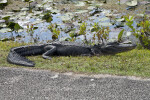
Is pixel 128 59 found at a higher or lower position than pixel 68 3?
lower

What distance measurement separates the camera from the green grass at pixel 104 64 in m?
4.93

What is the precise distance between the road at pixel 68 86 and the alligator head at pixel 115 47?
211cm

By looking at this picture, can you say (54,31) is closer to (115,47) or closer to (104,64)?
(115,47)

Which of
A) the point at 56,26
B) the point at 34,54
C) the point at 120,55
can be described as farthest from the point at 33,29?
the point at 120,55

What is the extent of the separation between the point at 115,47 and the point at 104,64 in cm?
138

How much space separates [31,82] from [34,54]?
218 cm

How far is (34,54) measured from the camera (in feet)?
21.5

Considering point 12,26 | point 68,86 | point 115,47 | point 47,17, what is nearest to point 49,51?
point 115,47

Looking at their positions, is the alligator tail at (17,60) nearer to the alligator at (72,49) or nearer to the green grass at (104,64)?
the green grass at (104,64)

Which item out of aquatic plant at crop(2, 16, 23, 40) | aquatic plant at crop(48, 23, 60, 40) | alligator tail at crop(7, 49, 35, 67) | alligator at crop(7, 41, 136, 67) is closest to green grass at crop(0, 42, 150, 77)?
alligator tail at crop(7, 49, 35, 67)

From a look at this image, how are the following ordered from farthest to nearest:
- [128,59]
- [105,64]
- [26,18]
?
[26,18] → [128,59] → [105,64]

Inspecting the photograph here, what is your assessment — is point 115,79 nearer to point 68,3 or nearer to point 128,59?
point 128,59

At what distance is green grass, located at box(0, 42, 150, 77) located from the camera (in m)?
4.93

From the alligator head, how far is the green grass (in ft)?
0.63
